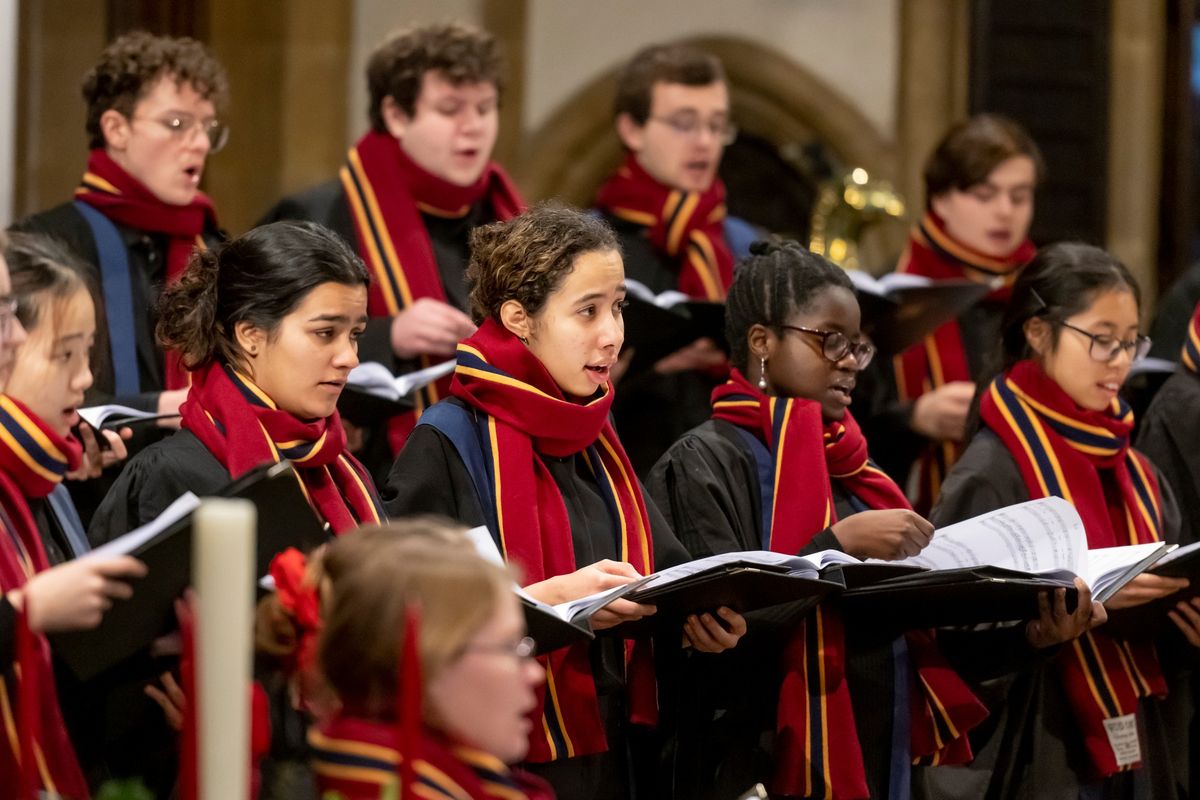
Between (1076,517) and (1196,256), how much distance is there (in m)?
4.96

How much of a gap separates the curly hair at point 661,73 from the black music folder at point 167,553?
282 centimetres

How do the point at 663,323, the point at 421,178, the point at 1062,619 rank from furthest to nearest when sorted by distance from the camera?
1. the point at 421,178
2. the point at 663,323
3. the point at 1062,619

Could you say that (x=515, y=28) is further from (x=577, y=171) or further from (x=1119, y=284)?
(x=1119, y=284)

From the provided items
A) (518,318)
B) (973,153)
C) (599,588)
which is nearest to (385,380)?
(518,318)

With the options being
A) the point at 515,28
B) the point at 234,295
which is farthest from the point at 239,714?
the point at 515,28

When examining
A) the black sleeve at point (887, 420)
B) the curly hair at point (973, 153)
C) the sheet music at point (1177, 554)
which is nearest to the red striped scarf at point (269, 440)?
the sheet music at point (1177, 554)

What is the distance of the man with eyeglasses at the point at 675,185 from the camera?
5164 mm

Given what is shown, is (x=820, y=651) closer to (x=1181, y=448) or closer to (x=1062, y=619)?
(x=1062, y=619)

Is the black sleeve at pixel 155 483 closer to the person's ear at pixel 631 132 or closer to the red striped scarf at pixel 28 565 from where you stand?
the red striped scarf at pixel 28 565

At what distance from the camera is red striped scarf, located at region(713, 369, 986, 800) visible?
351cm

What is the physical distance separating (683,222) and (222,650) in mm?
3548

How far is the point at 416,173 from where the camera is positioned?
483cm

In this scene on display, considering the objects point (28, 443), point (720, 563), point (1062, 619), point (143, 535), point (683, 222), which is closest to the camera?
point (143, 535)

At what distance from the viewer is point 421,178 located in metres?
4.83
